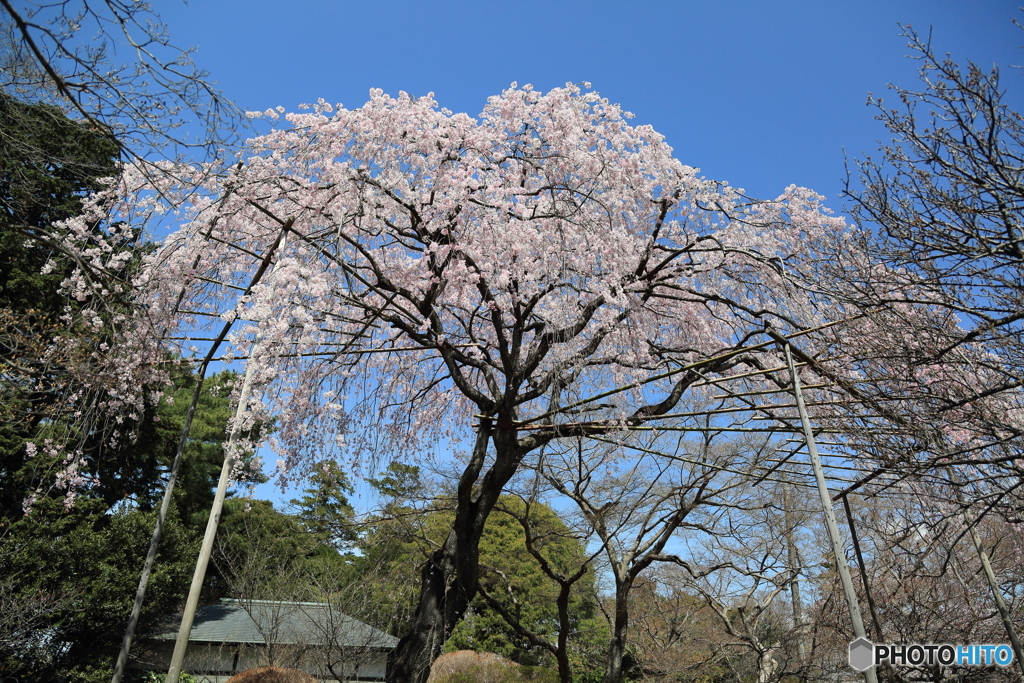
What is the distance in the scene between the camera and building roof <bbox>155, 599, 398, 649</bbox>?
43.4ft

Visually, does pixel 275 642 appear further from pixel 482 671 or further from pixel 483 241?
pixel 483 241

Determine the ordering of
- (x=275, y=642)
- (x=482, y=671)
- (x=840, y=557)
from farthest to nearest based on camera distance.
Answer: (x=275, y=642), (x=482, y=671), (x=840, y=557)

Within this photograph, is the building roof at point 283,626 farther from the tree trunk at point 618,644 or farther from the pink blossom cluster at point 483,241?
the pink blossom cluster at point 483,241

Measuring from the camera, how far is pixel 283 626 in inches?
598

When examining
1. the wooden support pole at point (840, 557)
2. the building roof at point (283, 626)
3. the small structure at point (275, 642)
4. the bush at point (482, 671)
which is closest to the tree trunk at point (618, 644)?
the bush at point (482, 671)

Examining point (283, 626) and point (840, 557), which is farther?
point (283, 626)

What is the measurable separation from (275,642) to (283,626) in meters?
1.45

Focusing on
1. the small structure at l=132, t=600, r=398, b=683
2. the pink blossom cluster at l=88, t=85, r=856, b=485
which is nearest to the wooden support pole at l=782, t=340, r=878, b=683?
the pink blossom cluster at l=88, t=85, r=856, b=485

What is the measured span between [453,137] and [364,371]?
3295 millimetres

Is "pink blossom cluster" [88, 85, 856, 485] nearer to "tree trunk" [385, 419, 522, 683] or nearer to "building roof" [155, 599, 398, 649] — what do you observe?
→ "tree trunk" [385, 419, 522, 683]

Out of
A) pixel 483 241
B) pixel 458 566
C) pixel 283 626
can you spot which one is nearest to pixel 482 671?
pixel 283 626

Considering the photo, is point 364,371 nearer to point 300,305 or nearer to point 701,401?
point 300,305

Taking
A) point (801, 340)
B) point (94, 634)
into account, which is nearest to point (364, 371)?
point (801, 340)

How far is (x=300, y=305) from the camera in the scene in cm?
531
